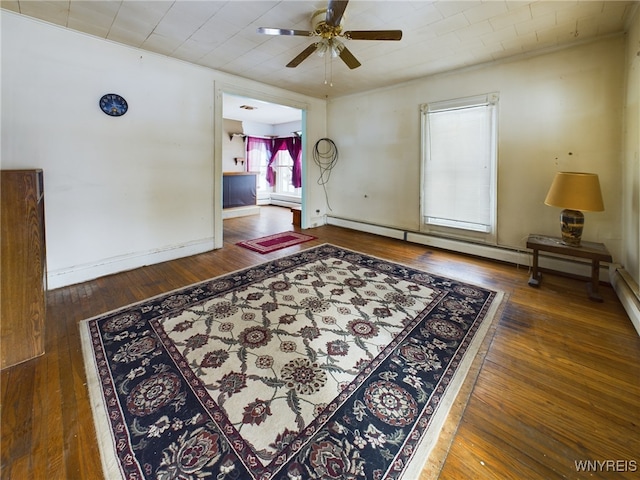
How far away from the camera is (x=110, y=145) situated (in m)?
3.23

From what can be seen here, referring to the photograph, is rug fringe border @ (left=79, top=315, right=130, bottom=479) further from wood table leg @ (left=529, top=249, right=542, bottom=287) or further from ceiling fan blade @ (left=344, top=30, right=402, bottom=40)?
wood table leg @ (left=529, top=249, right=542, bottom=287)

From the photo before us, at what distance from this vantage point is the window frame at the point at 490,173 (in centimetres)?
377

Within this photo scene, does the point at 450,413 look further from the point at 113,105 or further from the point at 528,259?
the point at 113,105

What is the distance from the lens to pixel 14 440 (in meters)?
1.29

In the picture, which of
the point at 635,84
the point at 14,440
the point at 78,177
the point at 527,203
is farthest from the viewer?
the point at 527,203

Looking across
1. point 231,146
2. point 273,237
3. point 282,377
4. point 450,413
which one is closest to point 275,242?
point 273,237

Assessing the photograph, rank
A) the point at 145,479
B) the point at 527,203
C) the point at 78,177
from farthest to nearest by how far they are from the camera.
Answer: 1. the point at 527,203
2. the point at 78,177
3. the point at 145,479

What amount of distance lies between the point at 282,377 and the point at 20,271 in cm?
185

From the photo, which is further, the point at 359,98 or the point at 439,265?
the point at 359,98

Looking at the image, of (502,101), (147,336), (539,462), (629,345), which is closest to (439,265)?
(629,345)

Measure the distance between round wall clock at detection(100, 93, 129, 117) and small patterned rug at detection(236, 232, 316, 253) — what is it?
92.5 inches

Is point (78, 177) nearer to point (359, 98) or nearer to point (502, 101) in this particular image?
point (359, 98)

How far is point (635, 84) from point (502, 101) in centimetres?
129

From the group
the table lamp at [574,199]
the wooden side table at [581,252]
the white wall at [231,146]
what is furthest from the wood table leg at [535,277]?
the white wall at [231,146]
